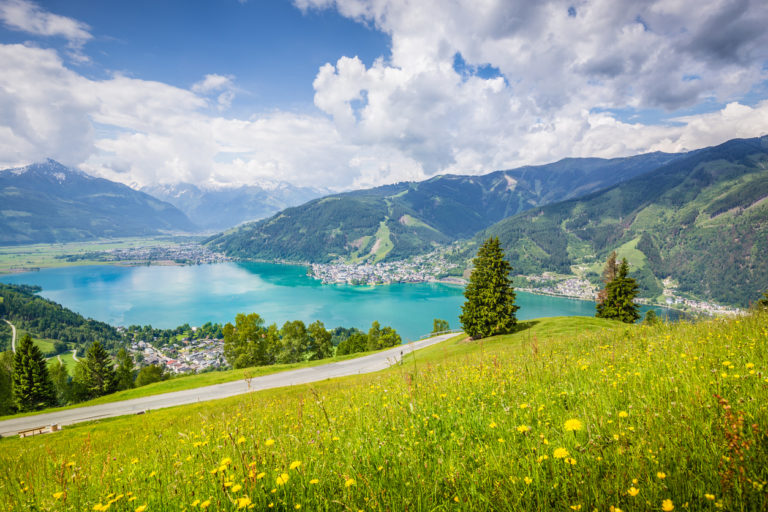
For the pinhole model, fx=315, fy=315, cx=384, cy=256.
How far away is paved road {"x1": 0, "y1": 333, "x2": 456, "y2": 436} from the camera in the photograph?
23062 mm

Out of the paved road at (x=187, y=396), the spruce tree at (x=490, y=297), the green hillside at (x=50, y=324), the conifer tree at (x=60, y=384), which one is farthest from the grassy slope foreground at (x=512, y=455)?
the green hillside at (x=50, y=324)

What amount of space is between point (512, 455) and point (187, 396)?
105 feet

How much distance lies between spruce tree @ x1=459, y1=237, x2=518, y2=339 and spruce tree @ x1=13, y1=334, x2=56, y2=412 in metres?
51.5

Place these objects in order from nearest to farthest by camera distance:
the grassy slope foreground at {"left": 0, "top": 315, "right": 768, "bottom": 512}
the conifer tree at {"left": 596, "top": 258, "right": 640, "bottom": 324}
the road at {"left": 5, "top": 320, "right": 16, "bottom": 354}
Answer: the grassy slope foreground at {"left": 0, "top": 315, "right": 768, "bottom": 512} → the conifer tree at {"left": 596, "top": 258, "right": 640, "bottom": 324} → the road at {"left": 5, "top": 320, "right": 16, "bottom": 354}

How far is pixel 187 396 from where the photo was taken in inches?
1061

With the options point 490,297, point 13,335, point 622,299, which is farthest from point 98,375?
point 13,335

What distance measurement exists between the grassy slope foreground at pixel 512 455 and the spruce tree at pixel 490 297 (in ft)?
85.8

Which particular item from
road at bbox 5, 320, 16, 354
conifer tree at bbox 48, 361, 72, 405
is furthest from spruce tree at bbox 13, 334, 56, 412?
road at bbox 5, 320, 16, 354

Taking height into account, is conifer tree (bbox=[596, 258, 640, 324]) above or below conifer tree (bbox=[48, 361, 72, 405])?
above

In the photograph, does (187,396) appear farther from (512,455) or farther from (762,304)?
(762,304)

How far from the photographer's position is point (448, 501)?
2.31 m

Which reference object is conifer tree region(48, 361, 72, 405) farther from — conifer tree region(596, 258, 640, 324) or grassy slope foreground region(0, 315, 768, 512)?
conifer tree region(596, 258, 640, 324)

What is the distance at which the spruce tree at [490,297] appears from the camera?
103 feet

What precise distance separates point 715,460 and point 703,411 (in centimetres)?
109
